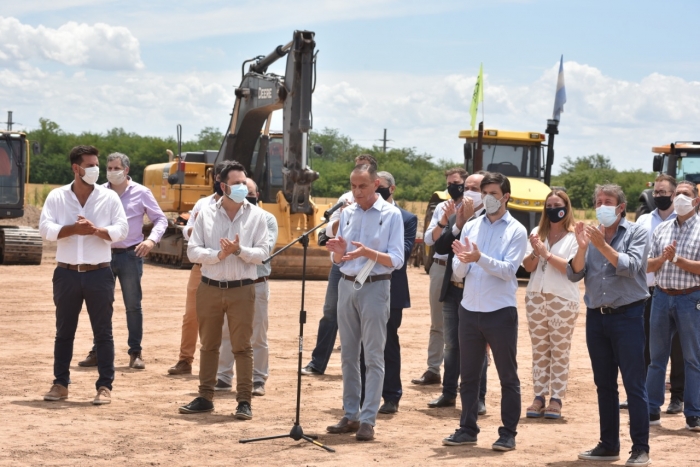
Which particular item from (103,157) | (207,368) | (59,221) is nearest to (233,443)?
(207,368)

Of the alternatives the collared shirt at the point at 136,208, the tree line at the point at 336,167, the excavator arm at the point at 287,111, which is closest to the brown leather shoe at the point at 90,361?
the collared shirt at the point at 136,208

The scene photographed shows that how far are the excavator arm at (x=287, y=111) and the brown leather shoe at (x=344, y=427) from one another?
12.4 meters

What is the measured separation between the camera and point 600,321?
7.62 metres

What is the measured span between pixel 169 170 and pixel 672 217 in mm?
17127

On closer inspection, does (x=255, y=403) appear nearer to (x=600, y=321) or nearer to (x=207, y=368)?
(x=207, y=368)

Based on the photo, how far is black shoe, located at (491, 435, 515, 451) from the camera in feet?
25.6

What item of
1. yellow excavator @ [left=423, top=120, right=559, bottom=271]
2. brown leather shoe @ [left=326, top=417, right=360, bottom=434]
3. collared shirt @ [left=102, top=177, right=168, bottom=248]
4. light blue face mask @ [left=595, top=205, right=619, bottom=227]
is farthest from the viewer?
yellow excavator @ [left=423, top=120, right=559, bottom=271]

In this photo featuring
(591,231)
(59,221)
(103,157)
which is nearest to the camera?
(591,231)

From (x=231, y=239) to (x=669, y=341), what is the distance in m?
3.84

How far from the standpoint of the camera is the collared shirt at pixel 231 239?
867 centimetres

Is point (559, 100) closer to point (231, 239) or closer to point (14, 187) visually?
point (14, 187)

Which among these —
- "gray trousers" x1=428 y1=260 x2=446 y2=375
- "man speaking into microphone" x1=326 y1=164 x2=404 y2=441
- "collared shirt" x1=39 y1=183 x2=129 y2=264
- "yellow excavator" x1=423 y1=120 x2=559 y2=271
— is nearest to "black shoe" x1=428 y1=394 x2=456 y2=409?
"gray trousers" x1=428 y1=260 x2=446 y2=375

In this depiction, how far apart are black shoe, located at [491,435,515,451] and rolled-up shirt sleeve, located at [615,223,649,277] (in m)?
1.47

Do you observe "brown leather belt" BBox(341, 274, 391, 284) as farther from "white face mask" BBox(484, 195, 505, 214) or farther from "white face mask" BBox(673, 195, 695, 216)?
"white face mask" BBox(673, 195, 695, 216)
